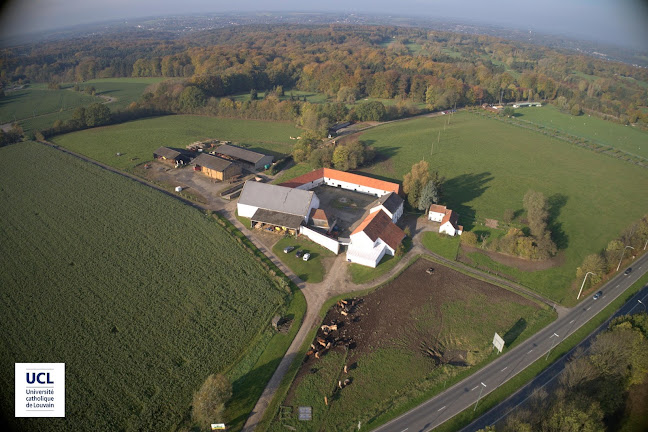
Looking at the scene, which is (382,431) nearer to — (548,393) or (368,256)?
(548,393)

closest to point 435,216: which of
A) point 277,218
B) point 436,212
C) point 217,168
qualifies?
point 436,212

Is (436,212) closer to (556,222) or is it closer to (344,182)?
(344,182)

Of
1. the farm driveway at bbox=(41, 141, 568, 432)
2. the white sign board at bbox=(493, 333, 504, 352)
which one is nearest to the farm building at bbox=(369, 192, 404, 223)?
the farm driveway at bbox=(41, 141, 568, 432)

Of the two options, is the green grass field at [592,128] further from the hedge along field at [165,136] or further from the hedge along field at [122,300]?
the hedge along field at [122,300]

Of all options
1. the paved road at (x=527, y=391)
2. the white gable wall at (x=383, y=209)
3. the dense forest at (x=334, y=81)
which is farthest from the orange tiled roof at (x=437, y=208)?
the dense forest at (x=334, y=81)

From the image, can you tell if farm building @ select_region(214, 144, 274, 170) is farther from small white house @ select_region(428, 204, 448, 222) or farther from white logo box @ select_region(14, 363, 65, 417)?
white logo box @ select_region(14, 363, 65, 417)
